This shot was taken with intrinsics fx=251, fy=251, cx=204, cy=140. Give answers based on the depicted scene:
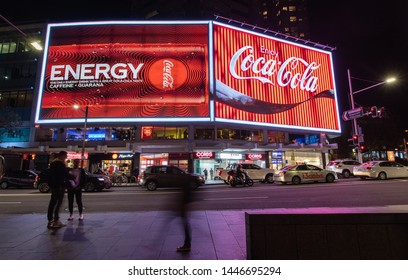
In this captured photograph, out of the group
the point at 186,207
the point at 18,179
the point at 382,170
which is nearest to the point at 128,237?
the point at 186,207

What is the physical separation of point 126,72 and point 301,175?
2191cm

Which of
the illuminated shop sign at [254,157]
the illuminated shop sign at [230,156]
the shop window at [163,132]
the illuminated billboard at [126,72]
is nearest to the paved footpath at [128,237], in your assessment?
the illuminated billboard at [126,72]

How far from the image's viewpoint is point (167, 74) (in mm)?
28844

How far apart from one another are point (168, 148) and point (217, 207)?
792 inches

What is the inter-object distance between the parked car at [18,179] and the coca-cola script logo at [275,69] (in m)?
22.8

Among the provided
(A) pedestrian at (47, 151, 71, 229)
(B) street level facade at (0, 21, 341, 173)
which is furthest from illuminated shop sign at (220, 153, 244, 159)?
(A) pedestrian at (47, 151, 71, 229)

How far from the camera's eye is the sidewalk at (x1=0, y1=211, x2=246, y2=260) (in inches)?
168

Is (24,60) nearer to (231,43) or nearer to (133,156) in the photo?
(133,156)

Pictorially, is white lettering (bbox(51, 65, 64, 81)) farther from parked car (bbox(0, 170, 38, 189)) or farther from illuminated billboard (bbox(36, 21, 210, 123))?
parked car (bbox(0, 170, 38, 189))

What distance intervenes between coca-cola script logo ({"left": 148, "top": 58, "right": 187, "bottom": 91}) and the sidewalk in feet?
74.6

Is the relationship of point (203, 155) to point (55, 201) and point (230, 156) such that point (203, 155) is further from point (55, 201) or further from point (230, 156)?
point (55, 201)

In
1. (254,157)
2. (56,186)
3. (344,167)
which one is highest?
(254,157)

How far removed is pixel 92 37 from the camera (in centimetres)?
3078

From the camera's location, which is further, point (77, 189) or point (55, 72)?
point (55, 72)
